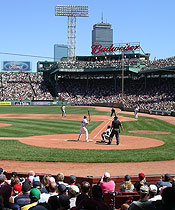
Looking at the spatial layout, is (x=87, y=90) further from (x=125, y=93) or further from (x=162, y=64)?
(x=162, y=64)

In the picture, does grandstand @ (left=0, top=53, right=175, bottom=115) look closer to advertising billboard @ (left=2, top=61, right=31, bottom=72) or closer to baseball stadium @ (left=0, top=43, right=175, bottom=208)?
baseball stadium @ (left=0, top=43, right=175, bottom=208)

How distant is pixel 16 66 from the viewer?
112 metres

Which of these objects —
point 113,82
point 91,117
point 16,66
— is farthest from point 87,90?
point 91,117

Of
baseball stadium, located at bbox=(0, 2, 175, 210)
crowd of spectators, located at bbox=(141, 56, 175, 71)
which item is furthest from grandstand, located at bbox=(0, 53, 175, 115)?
baseball stadium, located at bbox=(0, 2, 175, 210)

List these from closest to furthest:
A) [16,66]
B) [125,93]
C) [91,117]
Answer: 1. [91,117]
2. [125,93]
3. [16,66]

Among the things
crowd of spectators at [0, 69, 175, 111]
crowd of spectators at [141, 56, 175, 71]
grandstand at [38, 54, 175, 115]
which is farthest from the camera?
crowd of spectators at [0, 69, 175, 111]

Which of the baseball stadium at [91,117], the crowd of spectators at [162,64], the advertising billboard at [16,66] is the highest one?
the advertising billboard at [16,66]

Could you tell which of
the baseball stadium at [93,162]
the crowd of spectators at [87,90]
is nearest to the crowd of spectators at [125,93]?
the crowd of spectators at [87,90]

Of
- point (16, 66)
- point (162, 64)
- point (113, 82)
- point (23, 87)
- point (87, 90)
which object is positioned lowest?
point (87, 90)

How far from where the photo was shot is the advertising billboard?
364 feet

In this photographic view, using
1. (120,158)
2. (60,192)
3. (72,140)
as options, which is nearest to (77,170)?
(120,158)

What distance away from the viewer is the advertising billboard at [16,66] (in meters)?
111

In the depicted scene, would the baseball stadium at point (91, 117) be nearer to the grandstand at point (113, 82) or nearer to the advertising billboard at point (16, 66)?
the grandstand at point (113, 82)

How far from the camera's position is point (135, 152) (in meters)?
17.1
